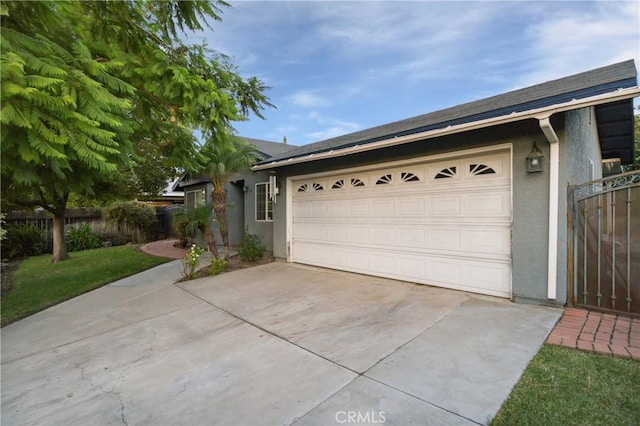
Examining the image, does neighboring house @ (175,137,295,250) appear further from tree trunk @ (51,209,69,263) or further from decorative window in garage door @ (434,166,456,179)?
decorative window in garage door @ (434,166,456,179)

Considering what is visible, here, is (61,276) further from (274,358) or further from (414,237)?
(414,237)

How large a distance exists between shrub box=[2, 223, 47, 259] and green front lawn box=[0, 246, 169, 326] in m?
0.63

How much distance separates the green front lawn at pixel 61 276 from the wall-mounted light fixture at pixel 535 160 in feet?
28.4

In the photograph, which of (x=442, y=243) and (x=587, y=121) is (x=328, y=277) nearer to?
(x=442, y=243)

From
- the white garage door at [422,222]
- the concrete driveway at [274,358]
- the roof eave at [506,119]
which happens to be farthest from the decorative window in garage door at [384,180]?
the concrete driveway at [274,358]

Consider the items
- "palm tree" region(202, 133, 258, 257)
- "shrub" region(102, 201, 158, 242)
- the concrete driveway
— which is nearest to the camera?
the concrete driveway

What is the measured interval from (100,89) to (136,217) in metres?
14.5

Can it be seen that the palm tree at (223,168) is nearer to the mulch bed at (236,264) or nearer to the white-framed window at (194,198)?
the mulch bed at (236,264)

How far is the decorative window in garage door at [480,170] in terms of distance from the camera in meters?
5.16

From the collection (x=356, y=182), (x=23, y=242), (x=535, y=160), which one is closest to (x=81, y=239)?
(x=23, y=242)

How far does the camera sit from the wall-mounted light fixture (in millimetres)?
4519

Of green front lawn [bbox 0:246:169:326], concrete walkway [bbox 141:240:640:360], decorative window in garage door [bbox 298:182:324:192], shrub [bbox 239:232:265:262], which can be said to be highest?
decorative window in garage door [bbox 298:182:324:192]

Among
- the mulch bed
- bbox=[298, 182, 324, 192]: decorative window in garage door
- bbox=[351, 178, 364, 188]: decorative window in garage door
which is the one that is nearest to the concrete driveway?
the mulch bed

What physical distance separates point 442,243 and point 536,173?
1.87 meters
